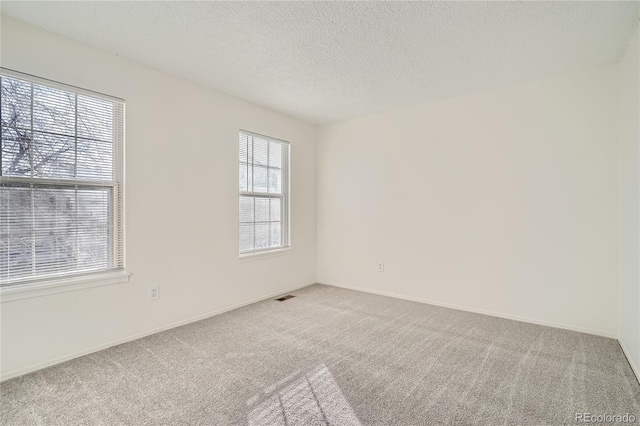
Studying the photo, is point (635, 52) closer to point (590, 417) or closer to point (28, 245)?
point (590, 417)

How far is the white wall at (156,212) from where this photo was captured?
82.5 inches

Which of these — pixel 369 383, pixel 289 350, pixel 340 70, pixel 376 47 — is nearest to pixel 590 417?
pixel 369 383

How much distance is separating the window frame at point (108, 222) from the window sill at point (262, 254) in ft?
4.03

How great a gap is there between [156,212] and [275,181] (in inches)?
64.9

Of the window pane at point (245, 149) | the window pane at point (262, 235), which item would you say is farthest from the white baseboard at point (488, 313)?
the window pane at point (245, 149)

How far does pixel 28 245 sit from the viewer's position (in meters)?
2.09

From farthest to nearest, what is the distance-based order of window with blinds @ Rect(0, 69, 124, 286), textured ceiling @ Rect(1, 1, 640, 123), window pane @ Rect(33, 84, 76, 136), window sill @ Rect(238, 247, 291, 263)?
window sill @ Rect(238, 247, 291, 263) < window pane @ Rect(33, 84, 76, 136) < window with blinds @ Rect(0, 69, 124, 286) < textured ceiling @ Rect(1, 1, 640, 123)

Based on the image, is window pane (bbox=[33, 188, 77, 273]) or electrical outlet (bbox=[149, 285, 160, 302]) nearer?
window pane (bbox=[33, 188, 77, 273])

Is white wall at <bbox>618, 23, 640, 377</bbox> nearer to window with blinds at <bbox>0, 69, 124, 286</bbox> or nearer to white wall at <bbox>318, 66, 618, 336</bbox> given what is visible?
white wall at <bbox>318, 66, 618, 336</bbox>

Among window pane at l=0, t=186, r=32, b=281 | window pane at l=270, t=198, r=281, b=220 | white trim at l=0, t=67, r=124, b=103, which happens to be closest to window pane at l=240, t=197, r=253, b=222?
window pane at l=270, t=198, r=281, b=220

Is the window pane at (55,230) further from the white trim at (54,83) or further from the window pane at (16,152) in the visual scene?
the white trim at (54,83)

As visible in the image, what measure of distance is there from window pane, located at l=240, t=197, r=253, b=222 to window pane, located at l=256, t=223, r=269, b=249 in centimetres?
17

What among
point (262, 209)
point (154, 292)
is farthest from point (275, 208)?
point (154, 292)

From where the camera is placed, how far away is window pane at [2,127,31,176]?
200 cm
